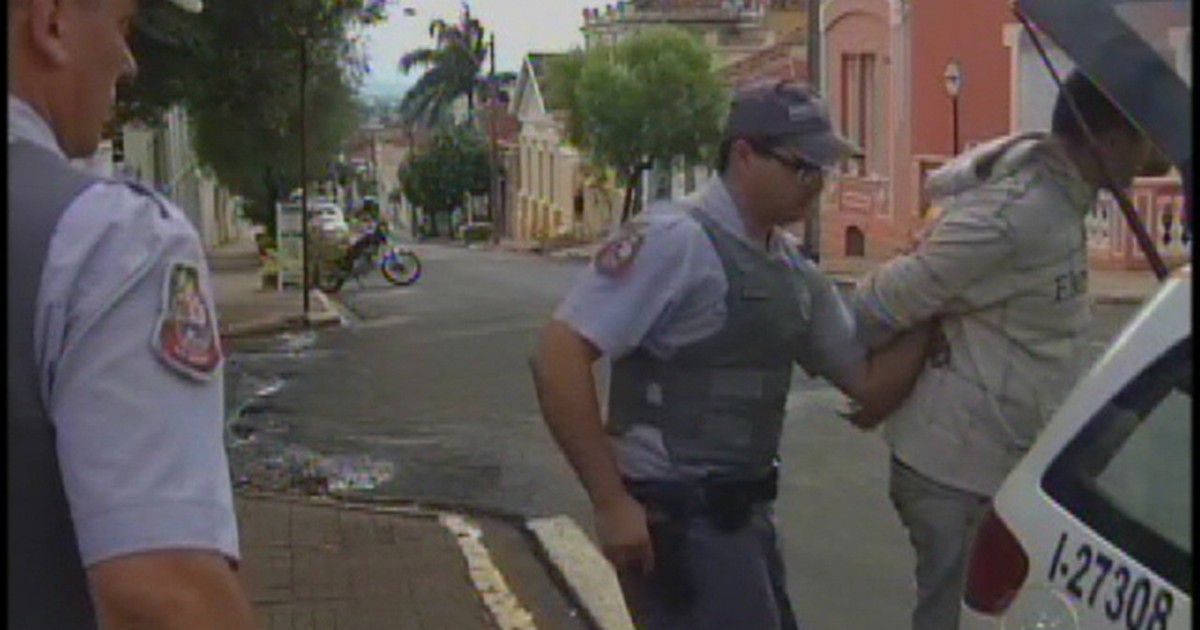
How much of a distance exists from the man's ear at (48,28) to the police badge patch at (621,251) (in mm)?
1933

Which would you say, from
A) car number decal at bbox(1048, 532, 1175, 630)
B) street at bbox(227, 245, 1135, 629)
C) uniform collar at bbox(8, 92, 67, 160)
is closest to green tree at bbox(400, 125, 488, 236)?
street at bbox(227, 245, 1135, 629)

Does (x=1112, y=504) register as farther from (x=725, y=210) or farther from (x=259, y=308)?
(x=259, y=308)

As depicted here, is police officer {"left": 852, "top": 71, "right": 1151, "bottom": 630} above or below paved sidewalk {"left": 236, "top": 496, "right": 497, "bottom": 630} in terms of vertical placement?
above

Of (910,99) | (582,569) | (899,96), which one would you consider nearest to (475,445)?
(582,569)

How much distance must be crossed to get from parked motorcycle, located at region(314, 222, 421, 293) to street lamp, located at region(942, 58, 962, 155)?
30.7 feet

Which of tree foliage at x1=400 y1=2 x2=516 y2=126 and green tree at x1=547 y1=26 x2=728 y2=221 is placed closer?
green tree at x1=547 y1=26 x2=728 y2=221

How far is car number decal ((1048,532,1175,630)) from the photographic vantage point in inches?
97.2

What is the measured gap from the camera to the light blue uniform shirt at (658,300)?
3.51 meters

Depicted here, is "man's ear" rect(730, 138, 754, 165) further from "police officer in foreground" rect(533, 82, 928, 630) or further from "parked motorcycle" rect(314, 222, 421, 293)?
"parked motorcycle" rect(314, 222, 421, 293)

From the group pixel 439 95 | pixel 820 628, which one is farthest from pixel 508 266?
pixel 439 95

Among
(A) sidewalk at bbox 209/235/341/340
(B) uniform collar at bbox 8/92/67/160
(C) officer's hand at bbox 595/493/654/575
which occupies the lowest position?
(A) sidewalk at bbox 209/235/341/340

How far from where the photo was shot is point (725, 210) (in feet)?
11.8

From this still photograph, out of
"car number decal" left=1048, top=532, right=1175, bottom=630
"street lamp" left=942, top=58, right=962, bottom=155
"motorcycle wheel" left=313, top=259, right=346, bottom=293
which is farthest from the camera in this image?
"motorcycle wheel" left=313, top=259, right=346, bottom=293

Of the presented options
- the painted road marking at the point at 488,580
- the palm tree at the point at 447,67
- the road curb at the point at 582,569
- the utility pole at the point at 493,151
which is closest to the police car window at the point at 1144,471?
the road curb at the point at 582,569
